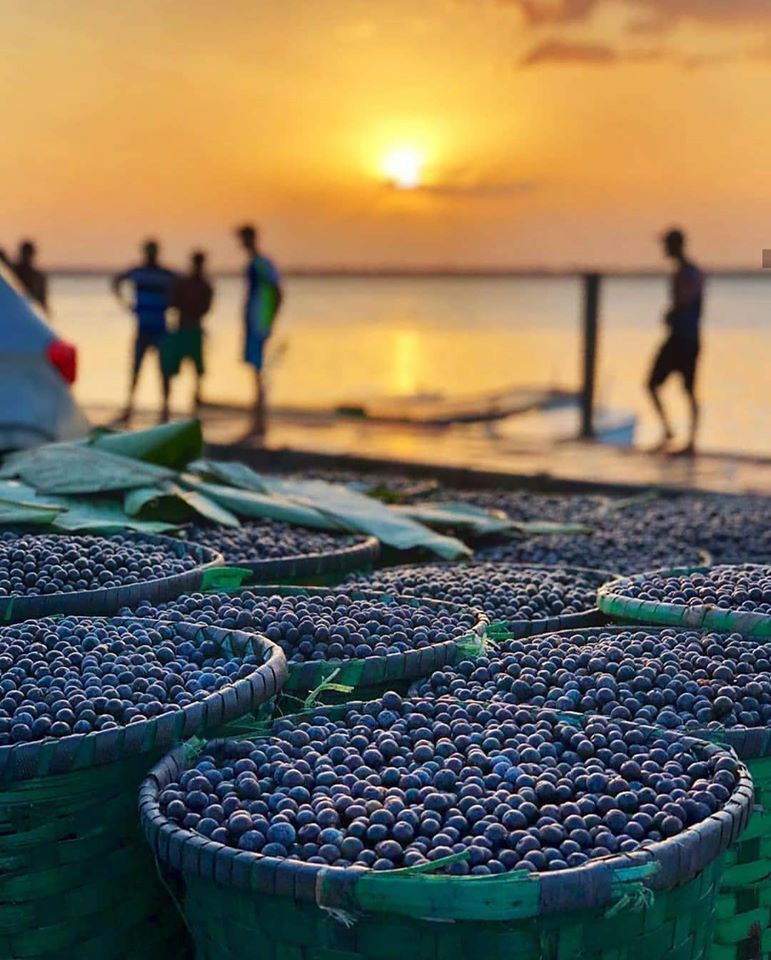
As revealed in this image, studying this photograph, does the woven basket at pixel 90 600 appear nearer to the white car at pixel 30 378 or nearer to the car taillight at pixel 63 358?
the white car at pixel 30 378

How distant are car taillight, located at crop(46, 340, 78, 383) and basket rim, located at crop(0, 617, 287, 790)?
3365mm

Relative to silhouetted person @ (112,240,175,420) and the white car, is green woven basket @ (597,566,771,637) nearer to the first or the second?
the white car

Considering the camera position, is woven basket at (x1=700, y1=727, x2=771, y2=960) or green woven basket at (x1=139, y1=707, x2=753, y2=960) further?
woven basket at (x1=700, y1=727, x2=771, y2=960)

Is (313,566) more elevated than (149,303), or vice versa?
(149,303)

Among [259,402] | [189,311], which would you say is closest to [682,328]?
[259,402]

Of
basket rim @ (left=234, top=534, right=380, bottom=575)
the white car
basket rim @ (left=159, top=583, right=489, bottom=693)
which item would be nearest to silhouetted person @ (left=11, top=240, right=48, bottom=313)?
the white car

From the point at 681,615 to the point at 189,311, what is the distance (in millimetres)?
8716

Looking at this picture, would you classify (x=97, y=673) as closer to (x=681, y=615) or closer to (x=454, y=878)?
(x=454, y=878)

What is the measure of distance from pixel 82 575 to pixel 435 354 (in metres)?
49.2

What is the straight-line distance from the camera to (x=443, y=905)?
1.95 meters

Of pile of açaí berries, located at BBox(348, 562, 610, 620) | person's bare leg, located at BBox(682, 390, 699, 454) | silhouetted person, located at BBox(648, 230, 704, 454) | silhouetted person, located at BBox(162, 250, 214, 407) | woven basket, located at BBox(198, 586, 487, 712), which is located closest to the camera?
woven basket, located at BBox(198, 586, 487, 712)

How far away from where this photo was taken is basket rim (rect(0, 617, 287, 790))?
2.23 metres

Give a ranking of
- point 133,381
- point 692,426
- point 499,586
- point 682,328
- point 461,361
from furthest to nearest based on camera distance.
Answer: point 461,361 < point 133,381 < point 682,328 < point 692,426 < point 499,586

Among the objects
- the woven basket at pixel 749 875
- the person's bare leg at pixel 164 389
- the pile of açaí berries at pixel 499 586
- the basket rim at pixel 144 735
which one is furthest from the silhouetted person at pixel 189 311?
the woven basket at pixel 749 875
